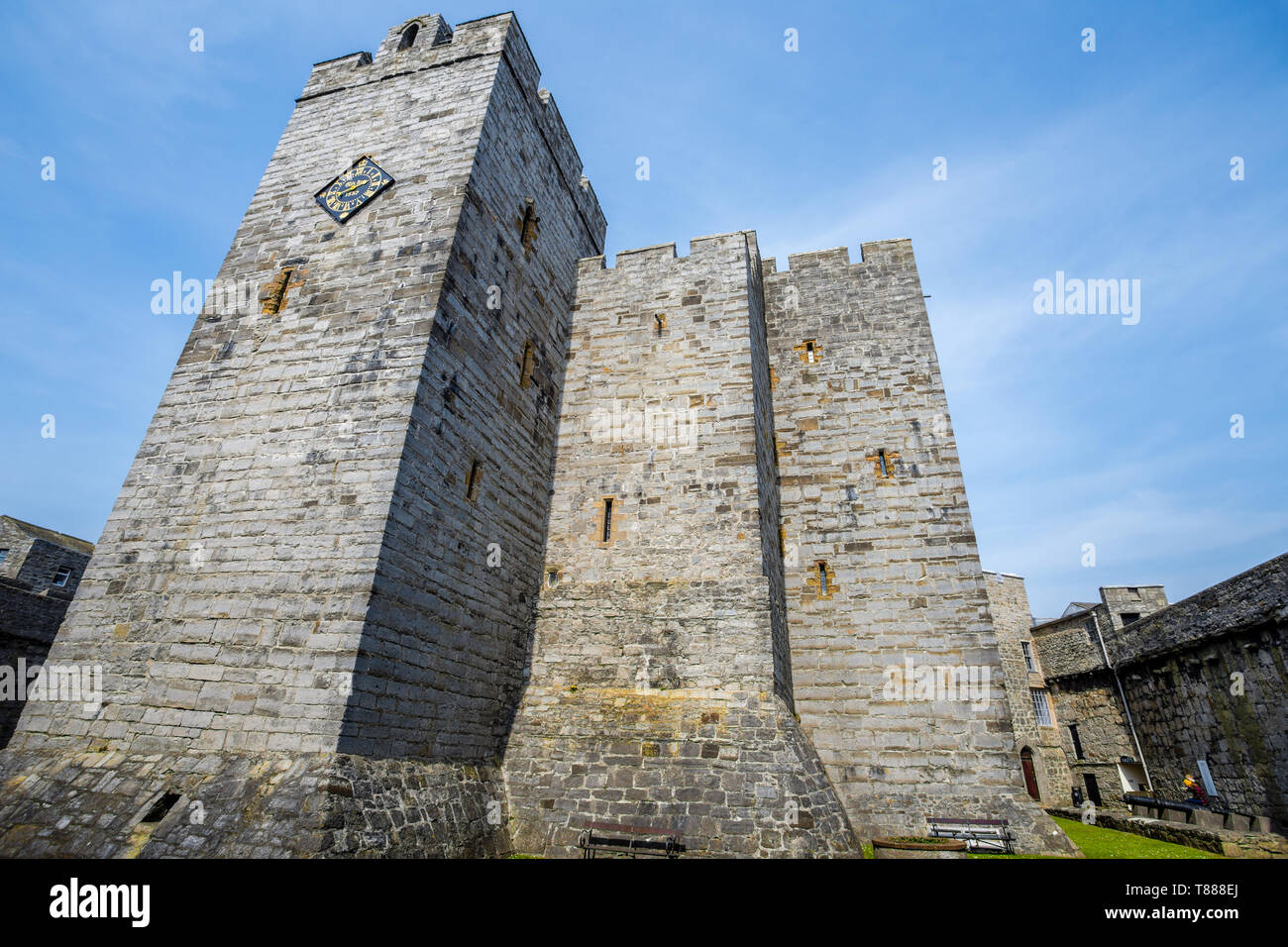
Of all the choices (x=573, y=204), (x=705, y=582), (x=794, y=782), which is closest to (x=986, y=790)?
(x=794, y=782)

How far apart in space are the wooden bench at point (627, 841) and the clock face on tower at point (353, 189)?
9.63m

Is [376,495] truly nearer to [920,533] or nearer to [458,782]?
[458,782]

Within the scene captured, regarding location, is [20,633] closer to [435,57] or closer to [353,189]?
[353,189]

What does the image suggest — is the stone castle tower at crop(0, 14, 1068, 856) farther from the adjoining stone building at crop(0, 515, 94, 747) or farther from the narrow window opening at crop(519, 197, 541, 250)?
the adjoining stone building at crop(0, 515, 94, 747)

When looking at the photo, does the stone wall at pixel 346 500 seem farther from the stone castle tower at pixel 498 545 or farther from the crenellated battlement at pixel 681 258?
the crenellated battlement at pixel 681 258

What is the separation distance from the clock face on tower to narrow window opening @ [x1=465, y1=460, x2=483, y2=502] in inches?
180

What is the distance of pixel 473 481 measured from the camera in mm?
8727

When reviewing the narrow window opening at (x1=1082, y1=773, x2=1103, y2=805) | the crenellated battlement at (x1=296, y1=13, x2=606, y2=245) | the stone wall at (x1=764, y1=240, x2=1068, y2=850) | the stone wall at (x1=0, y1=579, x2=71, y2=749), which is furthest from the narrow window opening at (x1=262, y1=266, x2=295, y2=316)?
the narrow window opening at (x1=1082, y1=773, x2=1103, y2=805)

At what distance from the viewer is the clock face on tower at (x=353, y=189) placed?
9.59 m

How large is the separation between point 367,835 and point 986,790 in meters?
8.50

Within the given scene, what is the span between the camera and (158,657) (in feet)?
22.3

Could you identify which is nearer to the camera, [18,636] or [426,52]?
[426,52]

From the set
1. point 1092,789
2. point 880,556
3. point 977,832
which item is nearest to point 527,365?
point 880,556

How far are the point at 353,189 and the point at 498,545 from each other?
6215 millimetres
